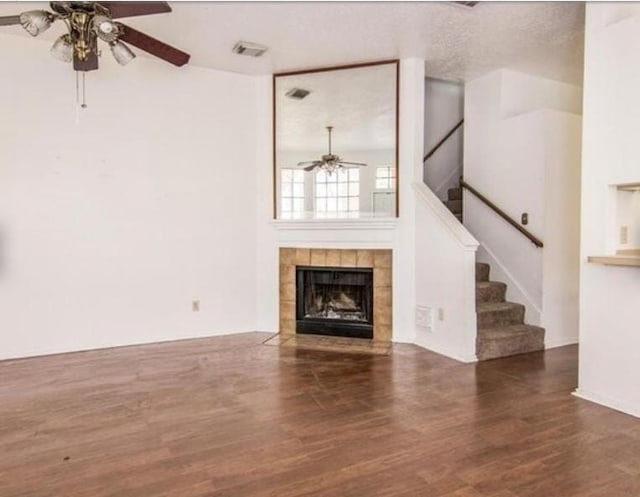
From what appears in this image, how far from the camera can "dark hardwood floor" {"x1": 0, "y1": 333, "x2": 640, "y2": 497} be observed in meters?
2.07

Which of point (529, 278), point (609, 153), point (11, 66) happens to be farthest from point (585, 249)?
point (11, 66)

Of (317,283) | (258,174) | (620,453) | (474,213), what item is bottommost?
(620,453)

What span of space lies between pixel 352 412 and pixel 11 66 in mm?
4092


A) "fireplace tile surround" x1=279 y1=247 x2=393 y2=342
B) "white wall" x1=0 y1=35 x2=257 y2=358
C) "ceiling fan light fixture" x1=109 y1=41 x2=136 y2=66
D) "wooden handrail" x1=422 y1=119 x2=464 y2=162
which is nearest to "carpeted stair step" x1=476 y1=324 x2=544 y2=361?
"fireplace tile surround" x1=279 y1=247 x2=393 y2=342

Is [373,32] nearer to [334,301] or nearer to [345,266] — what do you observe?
[345,266]

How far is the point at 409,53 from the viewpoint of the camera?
172 inches

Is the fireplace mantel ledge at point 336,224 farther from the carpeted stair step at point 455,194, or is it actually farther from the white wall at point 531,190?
the carpeted stair step at point 455,194

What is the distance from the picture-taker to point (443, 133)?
6055 millimetres

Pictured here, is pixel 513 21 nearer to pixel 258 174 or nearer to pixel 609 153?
pixel 609 153

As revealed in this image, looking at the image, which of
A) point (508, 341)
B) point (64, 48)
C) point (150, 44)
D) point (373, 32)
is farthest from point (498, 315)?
point (64, 48)

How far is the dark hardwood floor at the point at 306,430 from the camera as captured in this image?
6.81ft

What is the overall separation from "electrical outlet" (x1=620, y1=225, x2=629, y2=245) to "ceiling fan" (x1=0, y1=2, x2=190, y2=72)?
125 inches

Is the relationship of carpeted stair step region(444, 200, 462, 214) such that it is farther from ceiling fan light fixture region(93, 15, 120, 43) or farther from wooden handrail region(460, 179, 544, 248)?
ceiling fan light fixture region(93, 15, 120, 43)

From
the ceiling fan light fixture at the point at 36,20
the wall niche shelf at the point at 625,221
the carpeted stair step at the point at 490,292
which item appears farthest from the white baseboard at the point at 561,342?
the ceiling fan light fixture at the point at 36,20
